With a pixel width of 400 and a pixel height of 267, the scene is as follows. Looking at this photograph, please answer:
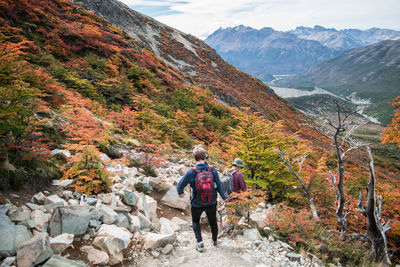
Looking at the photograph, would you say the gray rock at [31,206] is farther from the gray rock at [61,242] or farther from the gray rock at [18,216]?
the gray rock at [61,242]

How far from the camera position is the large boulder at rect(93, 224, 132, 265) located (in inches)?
122

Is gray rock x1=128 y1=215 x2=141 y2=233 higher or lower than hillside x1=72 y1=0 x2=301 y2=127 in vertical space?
lower

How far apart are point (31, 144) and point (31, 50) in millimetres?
11267

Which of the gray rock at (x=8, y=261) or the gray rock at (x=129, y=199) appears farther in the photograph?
the gray rock at (x=129, y=199)

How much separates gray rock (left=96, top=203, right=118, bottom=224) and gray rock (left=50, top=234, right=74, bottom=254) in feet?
2.04

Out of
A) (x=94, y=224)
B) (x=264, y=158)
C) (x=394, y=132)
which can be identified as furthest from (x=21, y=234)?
(x=394, y=132)

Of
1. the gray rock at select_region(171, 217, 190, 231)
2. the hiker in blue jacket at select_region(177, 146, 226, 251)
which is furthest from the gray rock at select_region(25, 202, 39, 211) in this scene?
the gray rock at select_region(171, 217, 190, 231)

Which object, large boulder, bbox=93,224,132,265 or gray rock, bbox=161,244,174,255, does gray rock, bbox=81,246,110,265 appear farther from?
gray rock, bbox=161,244,174,255

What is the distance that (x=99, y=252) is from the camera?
3.06 m

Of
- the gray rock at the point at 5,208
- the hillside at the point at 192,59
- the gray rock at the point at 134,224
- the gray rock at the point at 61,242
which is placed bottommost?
the gray rock at the point at 134,224

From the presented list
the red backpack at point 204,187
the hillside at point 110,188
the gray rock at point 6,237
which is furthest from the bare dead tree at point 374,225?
the gray rock at point 6,237

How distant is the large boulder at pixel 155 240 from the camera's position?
3.58m

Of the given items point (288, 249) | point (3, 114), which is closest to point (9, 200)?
point (3, 114)

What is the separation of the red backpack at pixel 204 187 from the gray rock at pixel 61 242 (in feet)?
6.68
